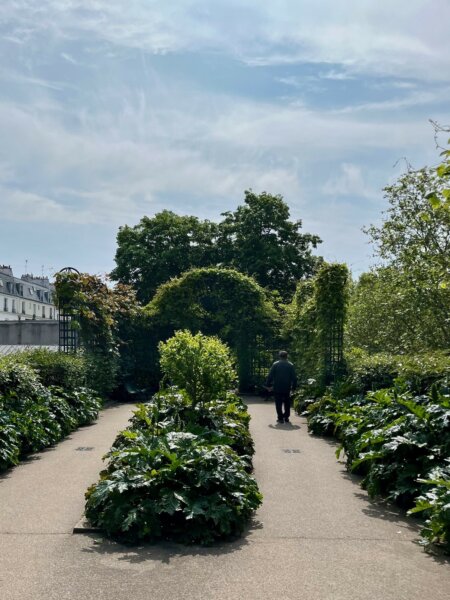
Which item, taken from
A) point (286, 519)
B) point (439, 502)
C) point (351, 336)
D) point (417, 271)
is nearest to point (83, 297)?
point (351, 336)

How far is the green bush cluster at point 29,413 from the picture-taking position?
879 cm

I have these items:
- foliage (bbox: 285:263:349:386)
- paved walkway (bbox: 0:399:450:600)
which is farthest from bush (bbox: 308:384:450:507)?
foliage (bbox: 285:263:349:386)

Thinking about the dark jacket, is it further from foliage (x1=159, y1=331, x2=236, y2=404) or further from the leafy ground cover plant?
the leafy ground cover plant

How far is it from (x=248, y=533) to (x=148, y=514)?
0.93 metres

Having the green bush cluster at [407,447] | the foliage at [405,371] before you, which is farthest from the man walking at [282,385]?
the green bush cluster at [407,447]

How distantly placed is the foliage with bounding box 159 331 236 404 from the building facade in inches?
2424

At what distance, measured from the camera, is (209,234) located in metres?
38.8

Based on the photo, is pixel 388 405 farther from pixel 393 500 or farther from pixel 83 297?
pixel 83 297

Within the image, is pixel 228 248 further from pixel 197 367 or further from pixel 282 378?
pixel 197 367

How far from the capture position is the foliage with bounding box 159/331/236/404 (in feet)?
32.5

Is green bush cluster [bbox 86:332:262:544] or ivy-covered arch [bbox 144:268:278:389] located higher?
ivy-covered arch [bbox 144:268:278:389]

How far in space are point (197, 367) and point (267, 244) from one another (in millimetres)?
27265

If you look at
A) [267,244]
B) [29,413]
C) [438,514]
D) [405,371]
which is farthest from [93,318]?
[267,244]

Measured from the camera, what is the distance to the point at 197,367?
9875 mm
